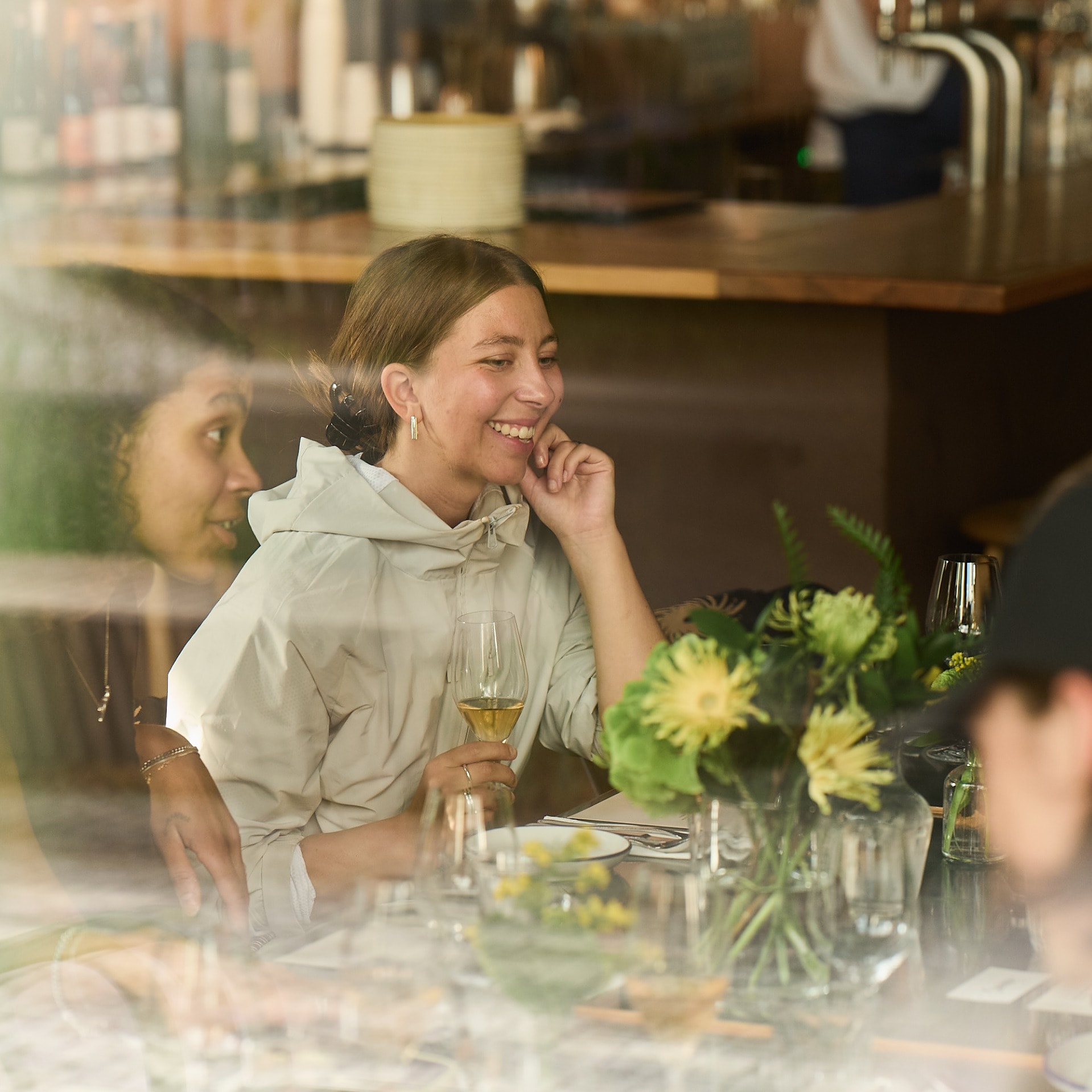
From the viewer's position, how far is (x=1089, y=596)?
0.70 m

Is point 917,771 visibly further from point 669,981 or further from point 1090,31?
point 1090,31

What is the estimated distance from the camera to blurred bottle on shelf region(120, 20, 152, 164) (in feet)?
7.73

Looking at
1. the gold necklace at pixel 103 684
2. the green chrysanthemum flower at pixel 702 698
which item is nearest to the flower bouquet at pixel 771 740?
the green chrysanthemum flower at pixel 702 698

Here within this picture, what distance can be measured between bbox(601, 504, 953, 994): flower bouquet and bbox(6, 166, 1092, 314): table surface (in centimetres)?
102

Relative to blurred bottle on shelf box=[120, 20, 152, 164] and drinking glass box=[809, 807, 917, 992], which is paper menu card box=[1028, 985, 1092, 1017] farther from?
blurred bottle on shelf box=[120, 20, 152, 164]

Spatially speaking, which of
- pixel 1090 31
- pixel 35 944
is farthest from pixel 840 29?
pixel 35 944

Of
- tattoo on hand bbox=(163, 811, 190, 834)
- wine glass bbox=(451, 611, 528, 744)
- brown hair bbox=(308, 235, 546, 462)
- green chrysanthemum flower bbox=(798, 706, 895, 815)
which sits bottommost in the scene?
tattoo on hand bbox=(163, 811, 190, 834)

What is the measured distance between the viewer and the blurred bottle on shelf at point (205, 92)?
2588 millimetres

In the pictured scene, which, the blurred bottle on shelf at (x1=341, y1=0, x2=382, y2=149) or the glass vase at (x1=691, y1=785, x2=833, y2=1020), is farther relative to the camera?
the blurred bottle on shelf at (x1=341, y1=0, x2=382, y2=149)

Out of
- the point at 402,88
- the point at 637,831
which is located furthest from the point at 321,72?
the point at 637,831

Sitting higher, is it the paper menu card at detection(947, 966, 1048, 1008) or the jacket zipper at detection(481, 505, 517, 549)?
the jacket zipper at detection(481, 505, 517, 549)

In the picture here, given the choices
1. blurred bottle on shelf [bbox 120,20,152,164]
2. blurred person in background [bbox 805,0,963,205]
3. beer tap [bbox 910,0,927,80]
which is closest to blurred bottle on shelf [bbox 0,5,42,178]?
blurred bottle on shelf [bbox 120,20,152,164]

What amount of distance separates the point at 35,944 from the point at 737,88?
408 centimetres

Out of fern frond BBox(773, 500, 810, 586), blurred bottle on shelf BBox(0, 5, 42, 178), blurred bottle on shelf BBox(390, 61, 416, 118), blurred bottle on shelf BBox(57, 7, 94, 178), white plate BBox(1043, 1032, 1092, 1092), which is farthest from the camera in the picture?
blurred bottle on shelf BBox(390, 61, 416, 118)
